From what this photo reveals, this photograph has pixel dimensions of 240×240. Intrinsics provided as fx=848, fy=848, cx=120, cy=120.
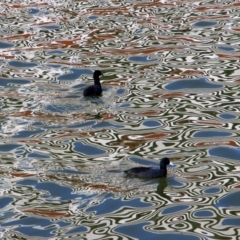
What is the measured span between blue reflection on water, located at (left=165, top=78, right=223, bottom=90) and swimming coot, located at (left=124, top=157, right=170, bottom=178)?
4.10 m

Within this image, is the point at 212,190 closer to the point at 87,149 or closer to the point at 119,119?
the point at 87,149

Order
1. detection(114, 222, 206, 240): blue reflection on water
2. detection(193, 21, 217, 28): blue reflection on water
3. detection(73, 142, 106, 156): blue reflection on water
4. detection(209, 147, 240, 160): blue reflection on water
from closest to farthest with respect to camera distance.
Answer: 1. detection(114, 222, 206, 240): blue reflection on water
2. detection(209, 147, 240, 160): blue reflection on water
3. detection(73, 142, 106, 156): blue reflection on water
4. detection(193, 21, 217, 28): blue reflection on water

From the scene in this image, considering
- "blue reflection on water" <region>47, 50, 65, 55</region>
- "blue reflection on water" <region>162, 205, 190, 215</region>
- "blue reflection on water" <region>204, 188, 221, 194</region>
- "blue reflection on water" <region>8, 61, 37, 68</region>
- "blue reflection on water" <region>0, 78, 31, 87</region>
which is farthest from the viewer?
"blue reflection on water" <region>47, 50, 65, 55</region>

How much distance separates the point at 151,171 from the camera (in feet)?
42.4

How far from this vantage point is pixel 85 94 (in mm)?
16312

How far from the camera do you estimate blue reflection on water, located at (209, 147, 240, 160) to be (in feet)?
45.2

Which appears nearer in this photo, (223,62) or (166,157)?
(166,157)

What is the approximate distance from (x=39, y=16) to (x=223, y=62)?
5657 millimetres

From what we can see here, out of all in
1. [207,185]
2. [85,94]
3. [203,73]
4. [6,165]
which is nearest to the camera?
[207,185]

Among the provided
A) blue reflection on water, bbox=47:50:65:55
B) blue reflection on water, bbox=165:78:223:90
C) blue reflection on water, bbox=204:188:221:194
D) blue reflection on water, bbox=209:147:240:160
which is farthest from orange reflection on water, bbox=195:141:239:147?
blue reflection on water, bbox=47:50:65:55

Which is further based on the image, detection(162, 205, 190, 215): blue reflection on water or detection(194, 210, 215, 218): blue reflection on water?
detection(162, 205, 190, 215): blue reflection on water

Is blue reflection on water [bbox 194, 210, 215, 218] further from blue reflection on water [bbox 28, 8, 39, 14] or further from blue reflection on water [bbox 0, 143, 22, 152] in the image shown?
blue reflection on water [bbox 28, 8, 39, 14]

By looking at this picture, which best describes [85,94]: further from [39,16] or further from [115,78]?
[39,16]

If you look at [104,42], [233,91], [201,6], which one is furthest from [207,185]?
[201,6]
